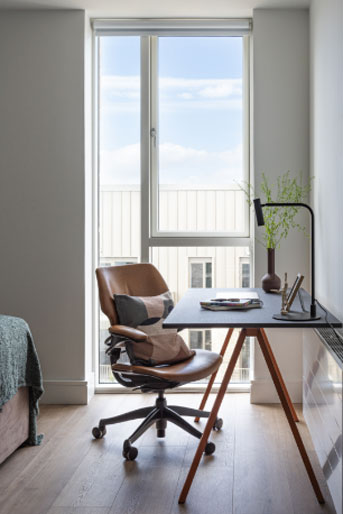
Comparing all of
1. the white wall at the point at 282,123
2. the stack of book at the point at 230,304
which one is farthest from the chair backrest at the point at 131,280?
the white wall at the point at 282,123

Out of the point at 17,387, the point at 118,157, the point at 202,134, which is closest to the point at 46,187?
the point at 118,157

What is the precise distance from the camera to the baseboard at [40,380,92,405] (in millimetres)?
3844

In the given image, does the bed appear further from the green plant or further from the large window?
the green plant

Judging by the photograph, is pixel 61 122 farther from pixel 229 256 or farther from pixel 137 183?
pixel 229 256

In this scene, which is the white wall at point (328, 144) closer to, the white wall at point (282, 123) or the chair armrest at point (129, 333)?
the white wall at point (282, 123)

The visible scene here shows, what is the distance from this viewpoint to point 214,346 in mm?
4094

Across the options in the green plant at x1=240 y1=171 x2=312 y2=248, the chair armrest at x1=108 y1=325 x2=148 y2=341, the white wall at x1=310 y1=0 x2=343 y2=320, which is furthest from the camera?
the green plant at x1=240 y1=171 x2=312 y2=248

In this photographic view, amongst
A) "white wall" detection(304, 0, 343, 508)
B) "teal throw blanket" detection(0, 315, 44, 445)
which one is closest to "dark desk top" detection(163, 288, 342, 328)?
"white wall" detection(304, 0, 343, 508)

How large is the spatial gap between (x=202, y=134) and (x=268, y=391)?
1.85 metres

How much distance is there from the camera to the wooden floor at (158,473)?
2.39 metres

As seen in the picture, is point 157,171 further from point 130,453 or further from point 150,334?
point 130,453

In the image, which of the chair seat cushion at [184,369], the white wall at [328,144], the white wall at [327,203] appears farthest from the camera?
the chair seat cushion at [184,369]

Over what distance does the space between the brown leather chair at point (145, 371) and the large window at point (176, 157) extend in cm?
60

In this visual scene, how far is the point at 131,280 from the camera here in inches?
137
